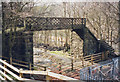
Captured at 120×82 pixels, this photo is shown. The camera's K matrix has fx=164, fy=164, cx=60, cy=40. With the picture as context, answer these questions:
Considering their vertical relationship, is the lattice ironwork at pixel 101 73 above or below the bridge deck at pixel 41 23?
below

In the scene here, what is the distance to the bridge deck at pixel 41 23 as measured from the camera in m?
7.42

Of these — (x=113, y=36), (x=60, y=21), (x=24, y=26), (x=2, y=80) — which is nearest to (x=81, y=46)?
(x=60, y=21)

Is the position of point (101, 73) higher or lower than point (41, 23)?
lower

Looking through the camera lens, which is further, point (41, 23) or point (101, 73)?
point (41, 23)

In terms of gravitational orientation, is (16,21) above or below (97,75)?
above

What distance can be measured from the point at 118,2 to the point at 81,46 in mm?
3665

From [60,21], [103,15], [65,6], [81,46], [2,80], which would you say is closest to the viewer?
[2,80]

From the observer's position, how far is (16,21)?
24.5ft

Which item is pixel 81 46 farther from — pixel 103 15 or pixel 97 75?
pixel 97 75

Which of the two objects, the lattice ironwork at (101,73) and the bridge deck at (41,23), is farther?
the bridge deck at (41,23)

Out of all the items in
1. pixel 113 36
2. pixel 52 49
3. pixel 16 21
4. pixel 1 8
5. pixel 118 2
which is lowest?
pixel 52 49

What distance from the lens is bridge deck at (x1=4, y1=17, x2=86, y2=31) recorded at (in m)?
7.42

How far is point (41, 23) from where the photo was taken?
8008 millimetres

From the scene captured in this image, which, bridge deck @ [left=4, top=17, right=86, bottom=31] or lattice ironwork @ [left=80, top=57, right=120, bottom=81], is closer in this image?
lattice ironwork @ [left=80, top=57, right=120, bottom=81]
